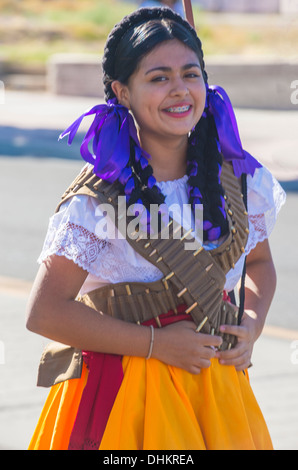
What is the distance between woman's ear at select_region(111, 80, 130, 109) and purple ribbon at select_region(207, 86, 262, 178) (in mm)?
271

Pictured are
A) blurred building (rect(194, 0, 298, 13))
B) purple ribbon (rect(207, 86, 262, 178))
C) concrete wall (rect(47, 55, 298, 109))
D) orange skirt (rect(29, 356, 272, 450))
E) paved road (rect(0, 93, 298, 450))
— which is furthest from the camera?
blurred building (rect(194, 0, 298, 13))

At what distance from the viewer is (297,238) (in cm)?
760

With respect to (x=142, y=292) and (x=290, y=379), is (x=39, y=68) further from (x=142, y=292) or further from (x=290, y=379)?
(x=142, y=292)

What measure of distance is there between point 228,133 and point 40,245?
17.1 feet

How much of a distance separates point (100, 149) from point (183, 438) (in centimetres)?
75

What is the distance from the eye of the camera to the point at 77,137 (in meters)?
13.1

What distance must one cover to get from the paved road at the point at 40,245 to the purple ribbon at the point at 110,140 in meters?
1.85

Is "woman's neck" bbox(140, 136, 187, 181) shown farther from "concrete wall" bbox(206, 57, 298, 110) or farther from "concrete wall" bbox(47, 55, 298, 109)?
"concrete wall" bbox(206, 57, 298, 110)

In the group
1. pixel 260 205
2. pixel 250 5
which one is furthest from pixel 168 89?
pixel 250 5

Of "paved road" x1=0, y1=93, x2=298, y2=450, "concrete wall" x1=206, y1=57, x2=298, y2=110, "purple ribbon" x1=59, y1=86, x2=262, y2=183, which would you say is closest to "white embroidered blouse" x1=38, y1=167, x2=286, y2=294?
"purple ribbon" x1=59, y1=86, x2=262, y2=183

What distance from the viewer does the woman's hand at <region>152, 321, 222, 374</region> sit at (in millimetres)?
2143

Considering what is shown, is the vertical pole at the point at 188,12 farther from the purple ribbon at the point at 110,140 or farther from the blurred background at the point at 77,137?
the blurred background at the point at 77,137

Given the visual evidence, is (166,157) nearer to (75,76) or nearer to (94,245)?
(94,245)
